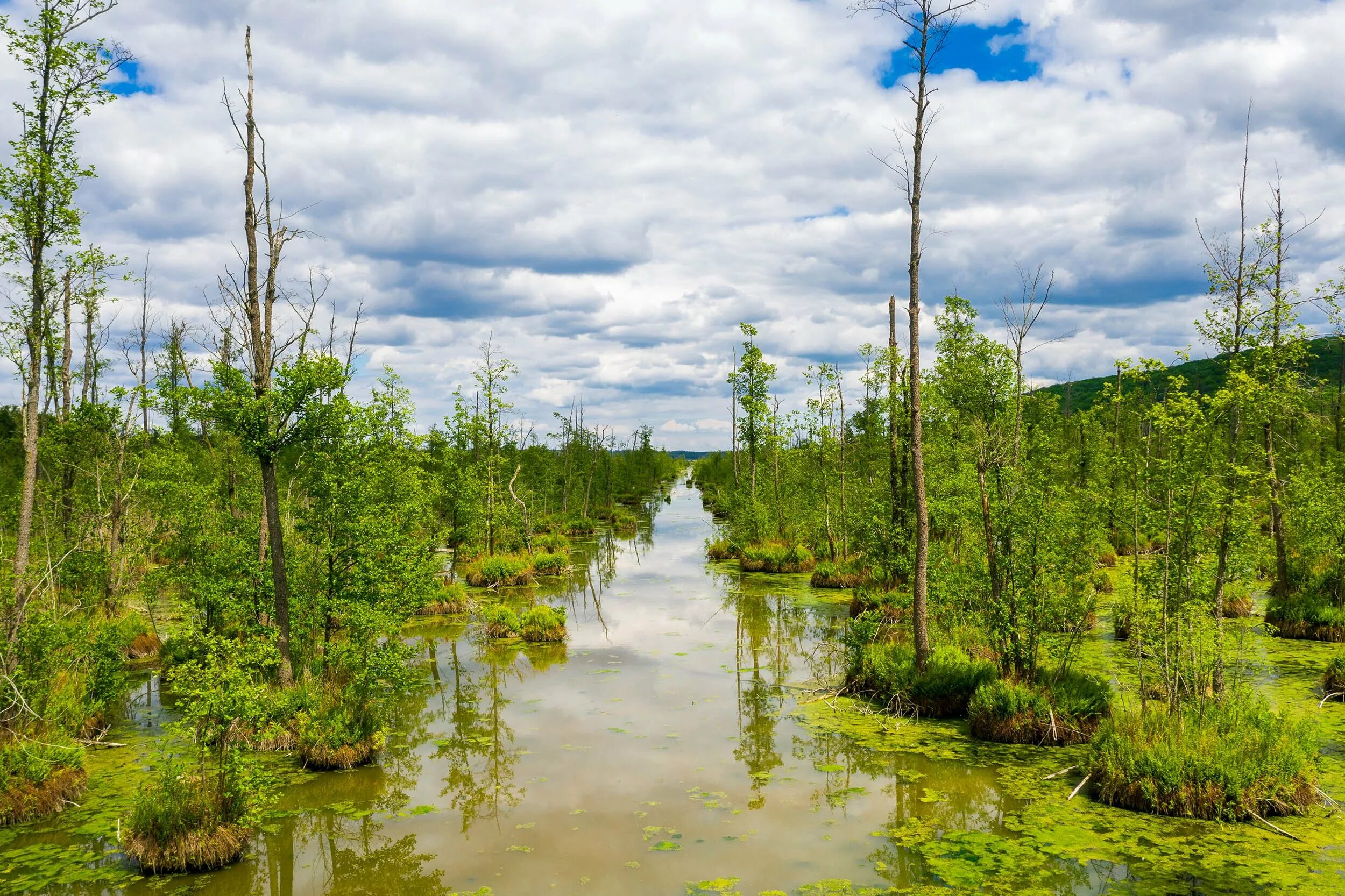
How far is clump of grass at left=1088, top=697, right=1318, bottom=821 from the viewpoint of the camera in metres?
9.07

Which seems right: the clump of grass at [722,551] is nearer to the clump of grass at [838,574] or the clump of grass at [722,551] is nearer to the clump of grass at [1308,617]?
the clump of grass at [838,574]

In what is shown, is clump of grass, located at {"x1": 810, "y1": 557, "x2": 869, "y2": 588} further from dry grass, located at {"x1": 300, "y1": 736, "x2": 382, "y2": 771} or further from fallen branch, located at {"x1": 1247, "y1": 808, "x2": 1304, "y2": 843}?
dry grass, located at {"x1": 300, "y1": 736, "x2": 382, "y2": 771}

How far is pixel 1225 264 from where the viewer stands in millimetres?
17359

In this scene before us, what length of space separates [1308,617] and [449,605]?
23686 mm

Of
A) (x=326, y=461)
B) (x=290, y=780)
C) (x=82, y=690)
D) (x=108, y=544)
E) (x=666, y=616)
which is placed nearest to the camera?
(x=290, y=780)

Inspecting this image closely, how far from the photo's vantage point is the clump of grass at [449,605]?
79.9 ft

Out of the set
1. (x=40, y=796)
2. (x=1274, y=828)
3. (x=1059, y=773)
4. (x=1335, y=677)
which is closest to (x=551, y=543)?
(x=40, y=796)

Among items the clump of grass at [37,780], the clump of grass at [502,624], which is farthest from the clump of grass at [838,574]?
the clump of grass at [37,780]

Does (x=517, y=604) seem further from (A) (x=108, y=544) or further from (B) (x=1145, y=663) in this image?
(B) (x=1145, y=663)

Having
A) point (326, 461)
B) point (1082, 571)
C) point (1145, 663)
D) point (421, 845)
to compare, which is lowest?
point (421, 845)

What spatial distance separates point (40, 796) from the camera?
→ 999 cm

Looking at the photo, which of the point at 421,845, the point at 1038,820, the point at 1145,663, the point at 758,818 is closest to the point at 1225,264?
the point at 1145,663

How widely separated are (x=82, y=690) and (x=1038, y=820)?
590 inches

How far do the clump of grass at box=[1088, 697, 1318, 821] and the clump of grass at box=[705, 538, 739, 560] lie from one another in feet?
84.6
